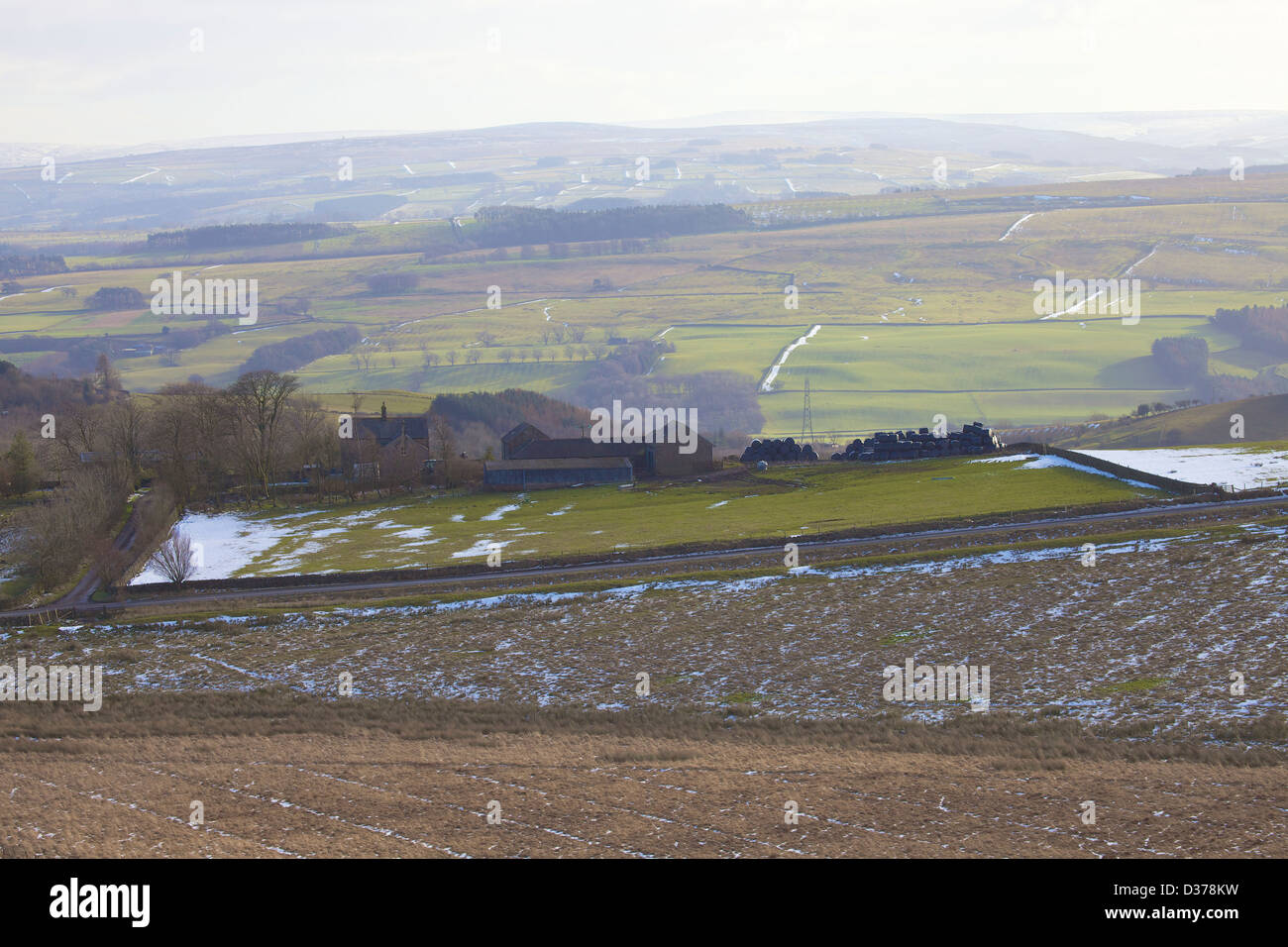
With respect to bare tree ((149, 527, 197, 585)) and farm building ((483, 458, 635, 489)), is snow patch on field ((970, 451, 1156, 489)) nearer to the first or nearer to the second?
farm building ((483, 458, 635, 489))

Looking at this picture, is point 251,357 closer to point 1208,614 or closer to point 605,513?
point 605,513

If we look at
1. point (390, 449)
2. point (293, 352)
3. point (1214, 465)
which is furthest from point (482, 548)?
point (293, 352)

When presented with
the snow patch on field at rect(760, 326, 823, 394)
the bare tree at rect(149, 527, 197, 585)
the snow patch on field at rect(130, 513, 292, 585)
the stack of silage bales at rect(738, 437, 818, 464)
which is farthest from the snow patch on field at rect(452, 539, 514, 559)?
the snow patch on field at rect(760, 326, 823, 394)

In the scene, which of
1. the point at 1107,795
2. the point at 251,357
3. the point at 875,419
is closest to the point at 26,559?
the point at 1107,795

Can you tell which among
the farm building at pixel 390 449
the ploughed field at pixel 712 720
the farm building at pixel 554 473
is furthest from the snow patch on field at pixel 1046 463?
the farm building at pixel 390 449

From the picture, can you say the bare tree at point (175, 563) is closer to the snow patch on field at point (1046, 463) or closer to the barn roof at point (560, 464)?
the barn roof at point (560, 464)

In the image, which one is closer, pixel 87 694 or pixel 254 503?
pixel 87 694

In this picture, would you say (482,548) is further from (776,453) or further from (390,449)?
(776,453)
